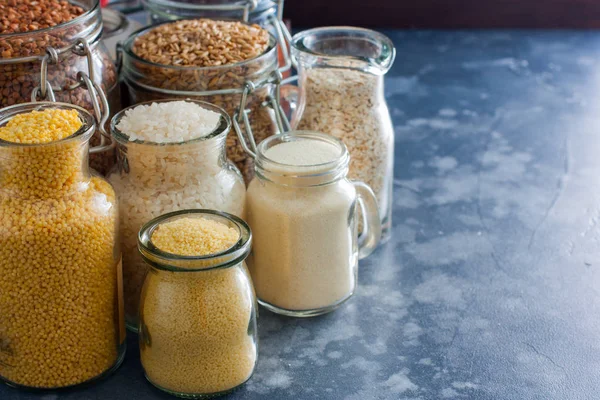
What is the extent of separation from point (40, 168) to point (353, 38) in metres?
0.52

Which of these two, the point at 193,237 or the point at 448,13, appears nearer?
the point at 193,237

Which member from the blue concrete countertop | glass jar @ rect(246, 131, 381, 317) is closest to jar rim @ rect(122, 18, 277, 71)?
glass jar @ rect(246, 131, 381, 317)

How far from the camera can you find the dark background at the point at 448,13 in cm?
198

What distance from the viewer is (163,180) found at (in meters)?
0.99

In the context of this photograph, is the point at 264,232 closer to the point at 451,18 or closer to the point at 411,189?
the point at 411,189

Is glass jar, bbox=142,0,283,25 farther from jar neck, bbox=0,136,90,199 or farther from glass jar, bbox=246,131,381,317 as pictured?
jar neck, bbox=0,136,90,199

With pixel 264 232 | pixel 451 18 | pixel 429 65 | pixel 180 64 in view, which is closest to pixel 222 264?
pixel 264 232

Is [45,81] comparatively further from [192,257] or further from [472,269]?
[472,269]

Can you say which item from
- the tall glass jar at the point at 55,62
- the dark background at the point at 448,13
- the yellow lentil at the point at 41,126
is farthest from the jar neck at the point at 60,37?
the dark background at the point at 448,13

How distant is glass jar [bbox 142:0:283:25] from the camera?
4.18ft

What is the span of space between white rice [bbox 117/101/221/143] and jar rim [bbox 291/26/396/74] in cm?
21

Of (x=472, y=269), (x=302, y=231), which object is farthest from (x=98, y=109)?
(x=472, y=269)

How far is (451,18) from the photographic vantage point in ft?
6.57

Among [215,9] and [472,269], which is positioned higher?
[215,9]
